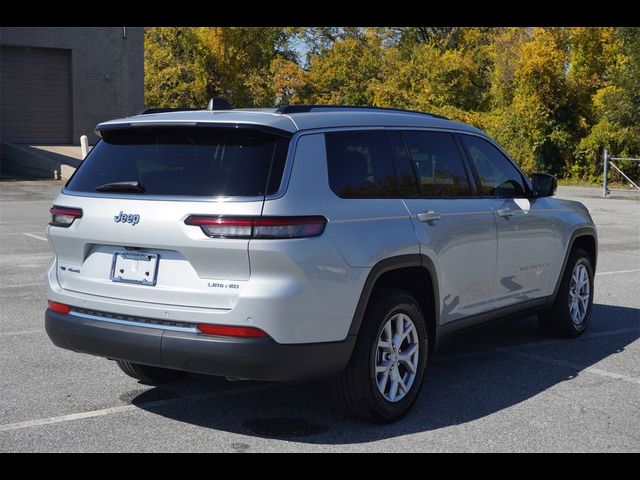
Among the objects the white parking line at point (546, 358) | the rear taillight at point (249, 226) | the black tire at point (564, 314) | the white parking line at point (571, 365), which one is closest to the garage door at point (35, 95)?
the black tire at point (564, 314)

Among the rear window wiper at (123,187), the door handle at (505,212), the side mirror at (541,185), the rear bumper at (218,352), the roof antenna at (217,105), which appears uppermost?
the roof antenna at (217,105)

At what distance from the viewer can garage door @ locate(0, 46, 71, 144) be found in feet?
102

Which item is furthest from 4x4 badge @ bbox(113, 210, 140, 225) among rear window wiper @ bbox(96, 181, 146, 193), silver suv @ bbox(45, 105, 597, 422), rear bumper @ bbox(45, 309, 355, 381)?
rear bumper @ bbox(45, 309, 355, 381)

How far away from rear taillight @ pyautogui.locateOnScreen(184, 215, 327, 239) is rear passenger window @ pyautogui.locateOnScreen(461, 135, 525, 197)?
87.2 inches

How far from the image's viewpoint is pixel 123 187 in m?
5.20

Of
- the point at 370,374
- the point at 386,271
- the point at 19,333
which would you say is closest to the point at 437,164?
the point at 386,271

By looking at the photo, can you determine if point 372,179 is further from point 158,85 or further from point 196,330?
point 158,85

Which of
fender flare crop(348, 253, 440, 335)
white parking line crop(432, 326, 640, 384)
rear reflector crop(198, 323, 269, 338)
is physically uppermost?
fender flare crop(348, 253, 440, 335)

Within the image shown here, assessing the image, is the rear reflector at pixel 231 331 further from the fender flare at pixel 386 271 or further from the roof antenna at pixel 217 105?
the roof antenna at pixel 217 105

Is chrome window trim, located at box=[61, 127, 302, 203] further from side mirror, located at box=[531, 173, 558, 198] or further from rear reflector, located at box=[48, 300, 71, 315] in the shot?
side mirror, located at box=[531, 173, 558, 198]

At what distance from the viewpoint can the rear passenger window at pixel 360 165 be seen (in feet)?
17.3

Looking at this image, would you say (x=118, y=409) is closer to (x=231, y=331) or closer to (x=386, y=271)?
(x=231, y=331)
